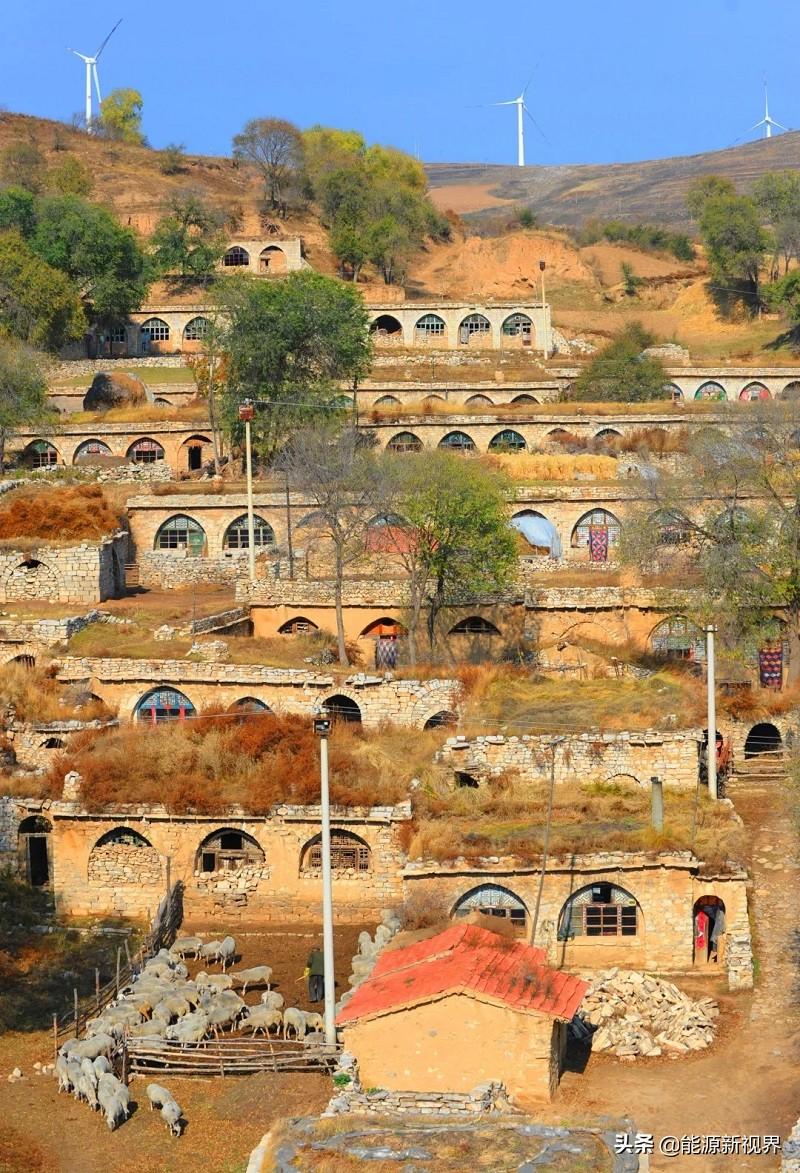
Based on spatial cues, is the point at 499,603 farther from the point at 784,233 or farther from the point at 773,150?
the point at 773,150

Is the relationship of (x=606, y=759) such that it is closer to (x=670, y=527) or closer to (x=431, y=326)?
(x=670, y=527)

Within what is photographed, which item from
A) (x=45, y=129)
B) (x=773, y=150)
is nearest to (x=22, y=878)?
(x=45, y=129)

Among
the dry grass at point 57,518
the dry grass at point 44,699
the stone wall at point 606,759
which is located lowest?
the stone wall at point 606,759

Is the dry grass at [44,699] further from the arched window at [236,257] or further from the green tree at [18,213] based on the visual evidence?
the arched window at [236,257]

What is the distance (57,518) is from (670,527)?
18084 millimetres

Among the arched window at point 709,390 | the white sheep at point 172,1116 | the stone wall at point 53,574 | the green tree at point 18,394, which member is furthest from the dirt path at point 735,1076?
the arched window at point 709,390

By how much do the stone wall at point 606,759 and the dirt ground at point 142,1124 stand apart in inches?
416

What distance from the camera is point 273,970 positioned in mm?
34094

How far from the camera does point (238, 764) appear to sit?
125ft

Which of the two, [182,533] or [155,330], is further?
[155,330]

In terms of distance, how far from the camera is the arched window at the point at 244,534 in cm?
5719

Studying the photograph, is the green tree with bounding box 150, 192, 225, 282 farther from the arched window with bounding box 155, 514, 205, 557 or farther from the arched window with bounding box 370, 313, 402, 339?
the arched window with bounding box 155, 514, 205, 557

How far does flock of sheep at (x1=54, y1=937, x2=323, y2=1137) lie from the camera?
28.6 metres

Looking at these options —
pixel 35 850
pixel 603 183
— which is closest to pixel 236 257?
pixel 35 850
